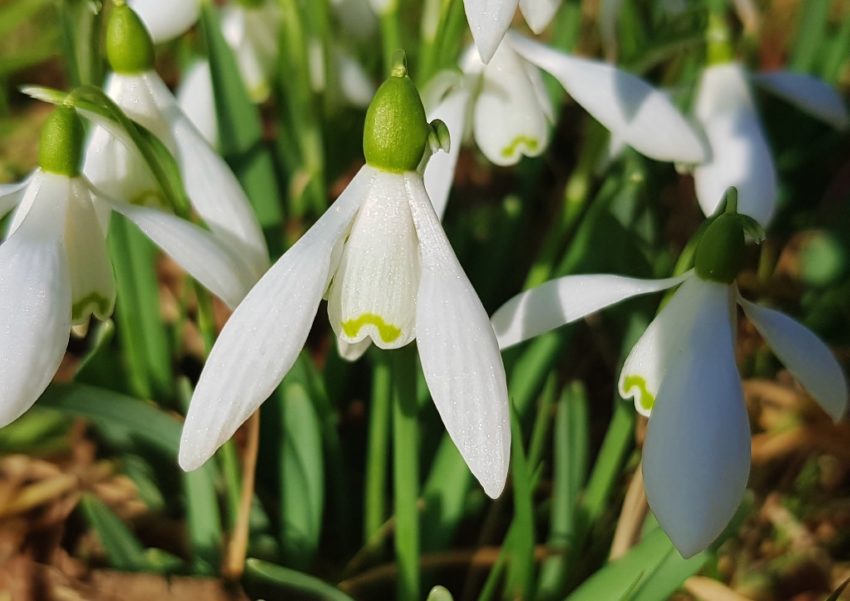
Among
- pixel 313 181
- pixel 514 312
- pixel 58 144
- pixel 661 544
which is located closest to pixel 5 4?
pixel 313 181

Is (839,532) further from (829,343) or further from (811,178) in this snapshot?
(811,178)

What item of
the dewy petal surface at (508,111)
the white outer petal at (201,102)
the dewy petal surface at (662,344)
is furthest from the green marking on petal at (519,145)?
the white outer petal at (201,102)

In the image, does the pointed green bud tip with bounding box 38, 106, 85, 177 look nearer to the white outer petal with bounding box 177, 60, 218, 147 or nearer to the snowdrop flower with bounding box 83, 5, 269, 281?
the snowdrop flower with bounding box 83, 5, 269, 281

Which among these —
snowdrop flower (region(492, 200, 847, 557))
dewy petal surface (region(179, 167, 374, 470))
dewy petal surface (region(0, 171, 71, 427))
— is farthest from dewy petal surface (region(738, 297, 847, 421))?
dewy petal surface (region(0, 171, 71, 427))

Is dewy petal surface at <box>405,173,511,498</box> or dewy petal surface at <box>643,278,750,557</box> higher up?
dewy petal surface at <box>405,173,511,498</box>

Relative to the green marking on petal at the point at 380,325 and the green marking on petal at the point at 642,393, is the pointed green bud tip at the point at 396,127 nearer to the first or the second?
the green marking on petal at the point at 380,325
